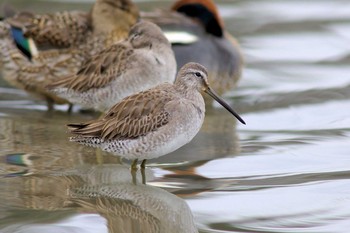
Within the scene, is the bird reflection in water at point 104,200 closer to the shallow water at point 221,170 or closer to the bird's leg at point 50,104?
the shallow water at point 221,170

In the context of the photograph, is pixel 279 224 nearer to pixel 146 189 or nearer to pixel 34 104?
pixel 146 189

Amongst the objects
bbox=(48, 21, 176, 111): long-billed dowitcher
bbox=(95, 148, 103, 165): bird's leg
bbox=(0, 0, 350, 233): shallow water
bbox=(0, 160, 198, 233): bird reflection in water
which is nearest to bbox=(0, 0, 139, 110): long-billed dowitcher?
bbox=(0, 0, 350, 233): shallow water

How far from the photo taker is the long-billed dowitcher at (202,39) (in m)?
12.1

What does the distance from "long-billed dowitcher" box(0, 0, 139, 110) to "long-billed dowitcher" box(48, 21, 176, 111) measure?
1.02 meters

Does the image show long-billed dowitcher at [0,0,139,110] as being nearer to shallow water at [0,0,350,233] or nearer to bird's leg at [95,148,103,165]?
shallow water at [0,0,350,233]

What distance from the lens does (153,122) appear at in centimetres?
813

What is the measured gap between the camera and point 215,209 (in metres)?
7.42

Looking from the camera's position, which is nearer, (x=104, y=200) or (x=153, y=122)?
(x=104, y=200)

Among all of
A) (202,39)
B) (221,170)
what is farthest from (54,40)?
(221,170)

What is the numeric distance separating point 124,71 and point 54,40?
1793 mm

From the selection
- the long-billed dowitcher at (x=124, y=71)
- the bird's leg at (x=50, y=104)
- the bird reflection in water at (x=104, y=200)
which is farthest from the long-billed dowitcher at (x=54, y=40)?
the bird reflection in water at (x=104, y=200)

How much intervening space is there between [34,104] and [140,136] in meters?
3.92

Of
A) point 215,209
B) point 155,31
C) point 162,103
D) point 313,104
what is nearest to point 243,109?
point 313,104

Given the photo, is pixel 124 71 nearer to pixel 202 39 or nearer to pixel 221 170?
pixel 221 170
